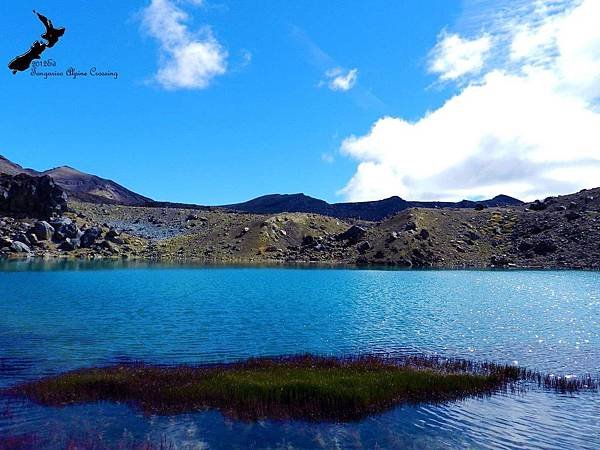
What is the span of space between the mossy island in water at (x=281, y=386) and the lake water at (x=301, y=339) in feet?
4.31

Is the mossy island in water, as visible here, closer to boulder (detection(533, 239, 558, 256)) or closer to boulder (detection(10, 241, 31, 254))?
boulder (detection(533, 239, 558, 256))

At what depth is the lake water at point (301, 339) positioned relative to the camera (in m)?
23.2

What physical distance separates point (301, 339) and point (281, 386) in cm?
1843

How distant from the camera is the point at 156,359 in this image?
1459 inches

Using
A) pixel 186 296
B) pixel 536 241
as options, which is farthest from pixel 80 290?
pixel 536 241

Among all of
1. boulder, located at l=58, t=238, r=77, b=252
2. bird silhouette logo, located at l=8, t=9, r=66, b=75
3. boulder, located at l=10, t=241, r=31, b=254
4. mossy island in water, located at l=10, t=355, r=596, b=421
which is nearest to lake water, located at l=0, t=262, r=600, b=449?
mossy island in water, located at l=10, t=355, r=596, b=421

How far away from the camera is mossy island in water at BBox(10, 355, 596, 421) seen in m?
26.5

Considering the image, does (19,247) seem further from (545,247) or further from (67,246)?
(545,247)

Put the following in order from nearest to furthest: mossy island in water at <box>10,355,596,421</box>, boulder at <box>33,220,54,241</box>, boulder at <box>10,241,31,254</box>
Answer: mossy island in water at <box>10,355,596,421</box>
boulder at <box>10,241,31,254</box>
boulder at <box>33,220,54,241</box>

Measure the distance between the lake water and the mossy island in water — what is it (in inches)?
51.7

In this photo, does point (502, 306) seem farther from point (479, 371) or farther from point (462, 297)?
point (479, 371)

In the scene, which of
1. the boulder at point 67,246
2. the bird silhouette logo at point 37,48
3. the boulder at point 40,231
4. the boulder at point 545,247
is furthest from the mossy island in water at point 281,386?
the boulder at point 40,231

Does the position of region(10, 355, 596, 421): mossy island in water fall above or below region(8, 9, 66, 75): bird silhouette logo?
below

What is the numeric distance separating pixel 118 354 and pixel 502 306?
186 ft
